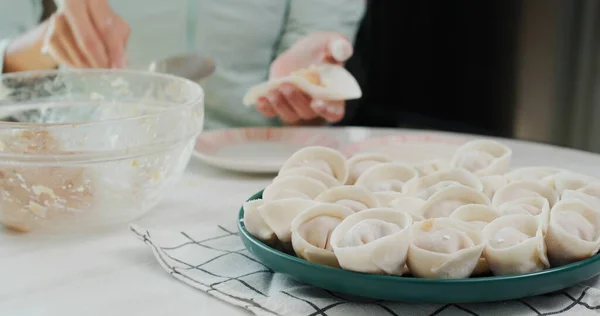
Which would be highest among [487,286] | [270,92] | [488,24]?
[487,286]

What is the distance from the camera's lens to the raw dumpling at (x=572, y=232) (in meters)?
0.57

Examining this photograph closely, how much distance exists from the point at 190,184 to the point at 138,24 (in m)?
0.92

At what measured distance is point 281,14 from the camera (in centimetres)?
197

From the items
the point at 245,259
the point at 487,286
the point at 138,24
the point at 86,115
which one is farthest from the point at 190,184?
the point at 138,24

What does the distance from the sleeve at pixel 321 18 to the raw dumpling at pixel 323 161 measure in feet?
3.93

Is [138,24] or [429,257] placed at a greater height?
[429,257]

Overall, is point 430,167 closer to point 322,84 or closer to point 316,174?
point 316,174

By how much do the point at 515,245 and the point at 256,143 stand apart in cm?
69

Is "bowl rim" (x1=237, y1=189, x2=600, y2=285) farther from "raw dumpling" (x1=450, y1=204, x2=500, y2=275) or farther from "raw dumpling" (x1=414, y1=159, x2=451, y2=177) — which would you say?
"raw dumpling" (x1=414, y1=159, x2=451, y2=177)

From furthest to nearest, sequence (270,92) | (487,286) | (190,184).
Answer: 1. (270,92)
2. (190,184)
3. (487,286)

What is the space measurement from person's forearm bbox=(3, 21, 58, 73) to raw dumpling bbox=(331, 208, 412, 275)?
41.4 inches

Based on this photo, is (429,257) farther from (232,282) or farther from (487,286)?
(232,282)

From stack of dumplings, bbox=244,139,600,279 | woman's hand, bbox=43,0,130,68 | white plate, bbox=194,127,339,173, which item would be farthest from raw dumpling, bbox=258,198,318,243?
woman's hand, bbox=43,0,130,68

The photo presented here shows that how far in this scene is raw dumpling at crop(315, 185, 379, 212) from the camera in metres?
0.66
